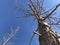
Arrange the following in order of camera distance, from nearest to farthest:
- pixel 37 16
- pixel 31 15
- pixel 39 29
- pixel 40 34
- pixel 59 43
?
pixel 59 43 < pixel 40 34 < pixel 39 29 < pixel 37 16 < pixel 31 15

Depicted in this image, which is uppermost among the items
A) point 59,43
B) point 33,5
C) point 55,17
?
point 33,5

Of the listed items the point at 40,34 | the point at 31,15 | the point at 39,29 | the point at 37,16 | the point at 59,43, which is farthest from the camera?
the point at 31,15

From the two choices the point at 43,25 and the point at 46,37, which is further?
the point at 43,25

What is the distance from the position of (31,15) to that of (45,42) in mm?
1411

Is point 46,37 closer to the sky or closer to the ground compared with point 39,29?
closer to the ground

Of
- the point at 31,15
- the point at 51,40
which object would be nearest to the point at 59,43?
the point at 51,40

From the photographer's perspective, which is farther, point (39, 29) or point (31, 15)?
point (31, 15)

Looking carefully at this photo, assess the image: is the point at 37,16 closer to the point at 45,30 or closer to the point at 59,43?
the point at 45,30

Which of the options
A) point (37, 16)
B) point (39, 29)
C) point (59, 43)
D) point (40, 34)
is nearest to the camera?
point (59, 43)

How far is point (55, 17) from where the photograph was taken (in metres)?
4.57

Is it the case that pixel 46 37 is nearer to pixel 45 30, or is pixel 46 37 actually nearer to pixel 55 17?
pixel 45 30

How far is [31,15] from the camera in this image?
4664 mm

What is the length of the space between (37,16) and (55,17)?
645 mm

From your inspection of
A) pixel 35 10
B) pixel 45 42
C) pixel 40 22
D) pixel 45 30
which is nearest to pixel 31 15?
pixel 35 10
